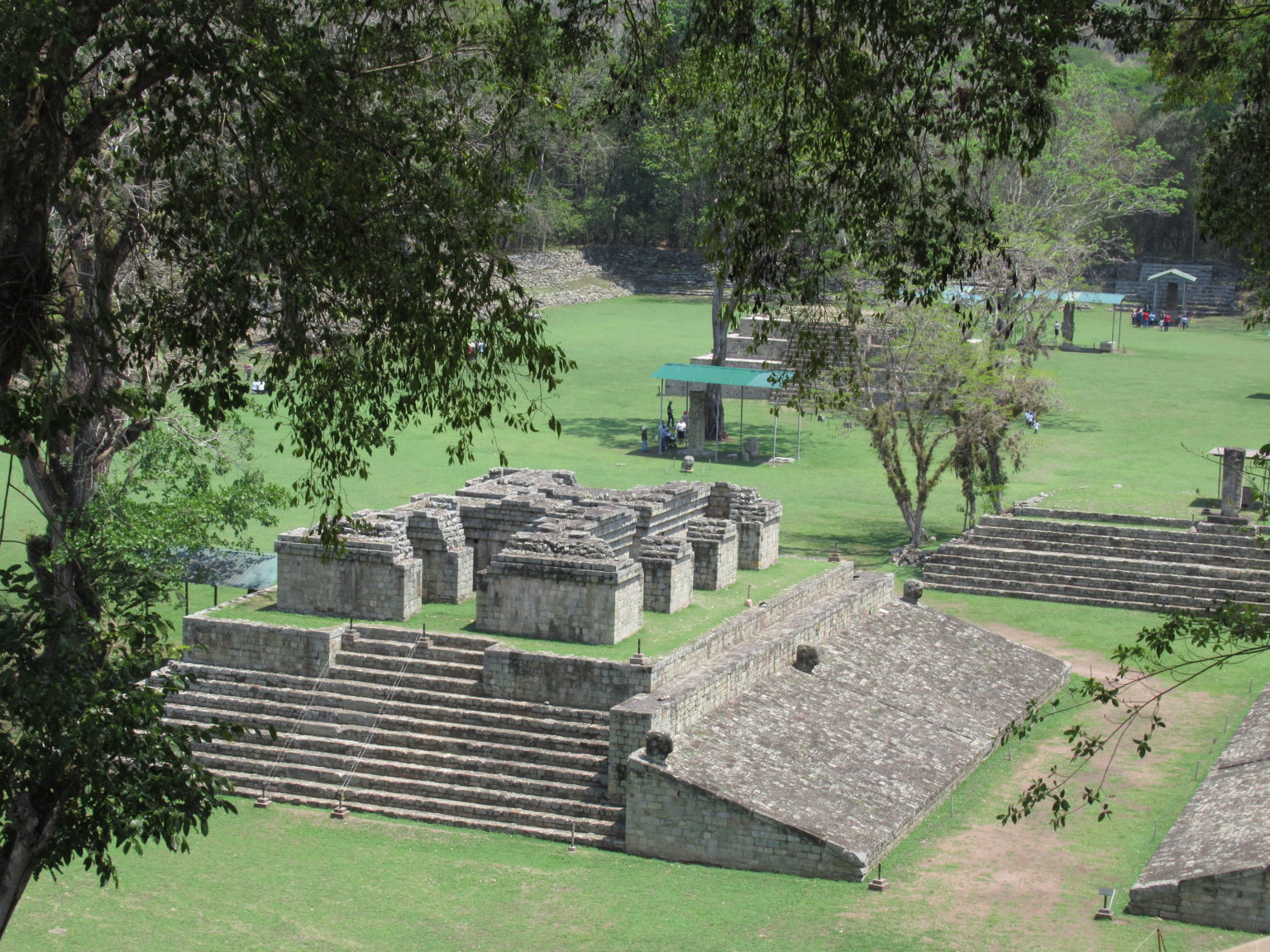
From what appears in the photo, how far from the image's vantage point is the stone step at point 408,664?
1988 cm

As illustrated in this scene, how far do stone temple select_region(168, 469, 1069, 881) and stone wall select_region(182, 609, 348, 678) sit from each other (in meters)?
0.03

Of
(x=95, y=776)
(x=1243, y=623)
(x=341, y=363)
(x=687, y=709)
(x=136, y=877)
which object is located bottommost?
(x=136, y=877)

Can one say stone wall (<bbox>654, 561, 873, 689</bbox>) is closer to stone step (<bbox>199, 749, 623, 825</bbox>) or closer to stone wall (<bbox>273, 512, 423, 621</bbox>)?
stone step (<bbox>199, 749, 623, 825</bbox>)

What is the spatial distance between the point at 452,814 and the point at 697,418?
897 inches

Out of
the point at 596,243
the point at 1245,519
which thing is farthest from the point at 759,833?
the point at 596,243

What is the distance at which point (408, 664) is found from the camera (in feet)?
65.9

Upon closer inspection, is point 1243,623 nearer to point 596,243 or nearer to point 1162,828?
point 1162,828

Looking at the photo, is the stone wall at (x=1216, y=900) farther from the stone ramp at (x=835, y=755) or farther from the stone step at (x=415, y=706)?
the stone step at (x=415, y=706)

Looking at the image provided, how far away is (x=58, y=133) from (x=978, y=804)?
1332 cm

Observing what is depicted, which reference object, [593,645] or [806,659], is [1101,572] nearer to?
[806,659]

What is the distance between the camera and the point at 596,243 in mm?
72812

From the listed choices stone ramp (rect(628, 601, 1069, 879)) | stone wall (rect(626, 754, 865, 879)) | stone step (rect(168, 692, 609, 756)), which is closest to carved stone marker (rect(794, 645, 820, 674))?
stone ramp (rect(628, 601, 1069, 879))

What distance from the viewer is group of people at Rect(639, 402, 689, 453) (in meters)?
39.3

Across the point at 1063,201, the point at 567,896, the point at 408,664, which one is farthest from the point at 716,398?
the point at 567,896
